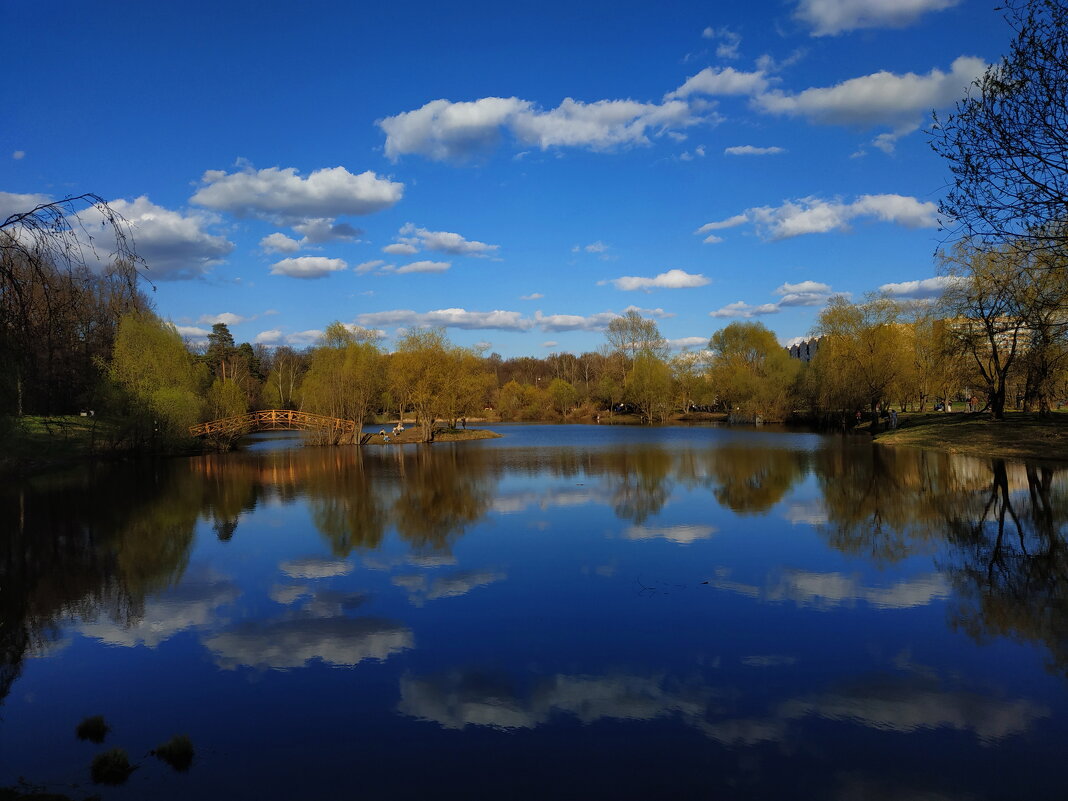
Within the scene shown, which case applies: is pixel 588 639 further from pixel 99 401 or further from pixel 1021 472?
pixel 99 401

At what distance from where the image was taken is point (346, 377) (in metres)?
45.6

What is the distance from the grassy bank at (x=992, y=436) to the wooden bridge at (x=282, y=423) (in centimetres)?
3203

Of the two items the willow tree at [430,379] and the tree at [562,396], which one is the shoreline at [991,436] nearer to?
the willow tree at [430,379]

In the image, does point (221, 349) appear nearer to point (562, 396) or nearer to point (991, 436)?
point (562, 396)

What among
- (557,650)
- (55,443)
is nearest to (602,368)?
(55,443)

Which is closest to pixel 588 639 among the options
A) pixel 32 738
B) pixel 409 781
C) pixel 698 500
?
pixel 409 781

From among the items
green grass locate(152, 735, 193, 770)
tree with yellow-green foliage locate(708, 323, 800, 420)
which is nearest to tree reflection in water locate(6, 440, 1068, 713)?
green grass locate(152, 735, 193, 770)

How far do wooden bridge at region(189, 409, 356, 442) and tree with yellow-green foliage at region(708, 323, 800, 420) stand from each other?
3538 cm

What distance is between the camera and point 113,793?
4852mm

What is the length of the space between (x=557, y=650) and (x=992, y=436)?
2852 centimetres

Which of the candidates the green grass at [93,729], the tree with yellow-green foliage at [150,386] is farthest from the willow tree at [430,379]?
the green grass at [93,729]

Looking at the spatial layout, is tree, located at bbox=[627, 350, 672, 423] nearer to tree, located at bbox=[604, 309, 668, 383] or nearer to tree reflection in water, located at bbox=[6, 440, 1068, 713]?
tree, located at bbox=[604, 309, 668, 383]

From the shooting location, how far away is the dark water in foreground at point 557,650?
505 cm

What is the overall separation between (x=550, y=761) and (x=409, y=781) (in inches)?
41.8
